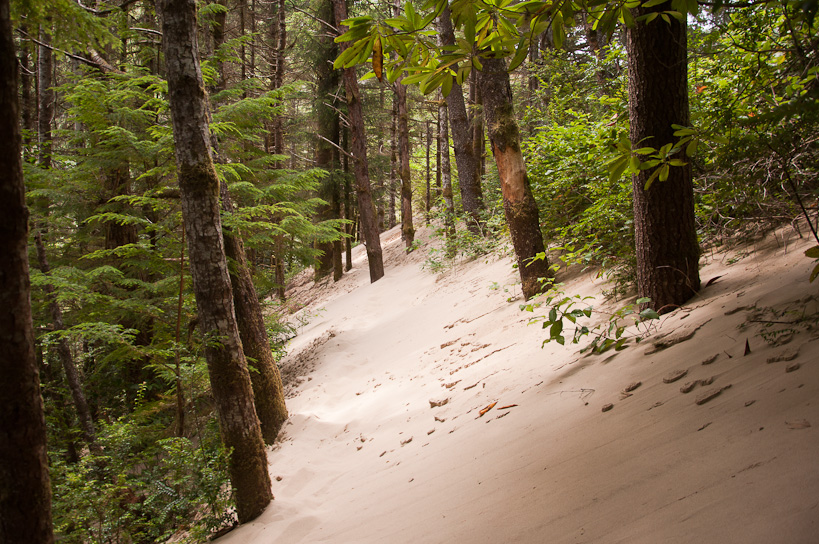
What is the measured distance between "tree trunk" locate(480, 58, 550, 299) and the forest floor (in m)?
0.62

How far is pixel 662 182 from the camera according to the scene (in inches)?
144

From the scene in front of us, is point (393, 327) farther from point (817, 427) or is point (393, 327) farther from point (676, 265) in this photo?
point (817, 427)

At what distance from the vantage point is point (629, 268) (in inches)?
188

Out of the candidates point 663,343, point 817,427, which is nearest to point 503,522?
point 817,427

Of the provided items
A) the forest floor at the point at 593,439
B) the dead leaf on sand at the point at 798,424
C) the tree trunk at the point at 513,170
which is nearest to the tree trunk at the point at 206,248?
the forest floor at the point at 593,439

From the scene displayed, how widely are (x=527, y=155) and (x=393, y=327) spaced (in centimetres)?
408

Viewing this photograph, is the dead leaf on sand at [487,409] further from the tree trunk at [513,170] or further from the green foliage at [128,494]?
the tree trunk at [513,170]

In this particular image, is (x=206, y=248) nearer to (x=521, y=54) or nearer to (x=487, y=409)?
(x=487, y=409)

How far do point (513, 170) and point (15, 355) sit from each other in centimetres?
569

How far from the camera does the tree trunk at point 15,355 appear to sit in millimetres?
1889

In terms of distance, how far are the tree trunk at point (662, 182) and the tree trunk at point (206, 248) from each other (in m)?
3.60

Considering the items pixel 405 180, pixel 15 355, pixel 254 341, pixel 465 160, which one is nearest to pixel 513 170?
pixel 254 341

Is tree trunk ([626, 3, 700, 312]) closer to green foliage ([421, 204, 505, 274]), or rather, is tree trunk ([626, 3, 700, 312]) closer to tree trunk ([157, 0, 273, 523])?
tree trunk ([157, 0, 273, 523])

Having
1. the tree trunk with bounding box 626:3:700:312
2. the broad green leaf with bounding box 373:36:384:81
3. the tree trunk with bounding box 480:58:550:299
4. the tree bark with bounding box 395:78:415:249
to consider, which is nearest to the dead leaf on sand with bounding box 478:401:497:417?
the tree trunk with bounding box 626:3:700:312
